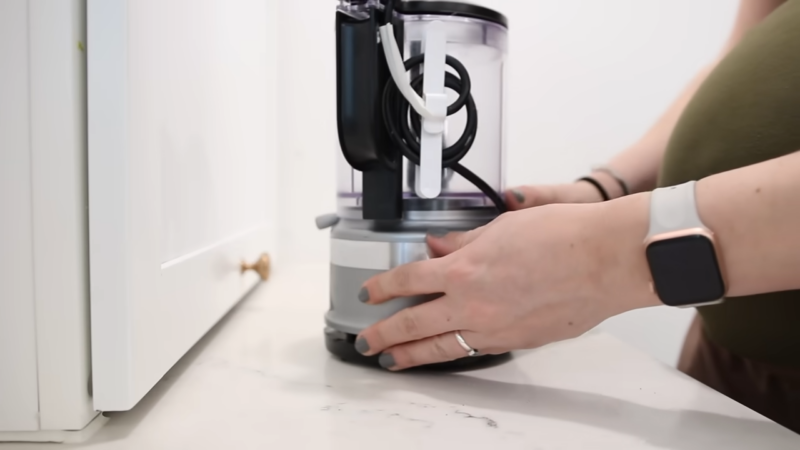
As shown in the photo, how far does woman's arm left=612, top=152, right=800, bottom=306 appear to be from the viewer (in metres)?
0.34

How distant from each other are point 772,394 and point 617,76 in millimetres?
718

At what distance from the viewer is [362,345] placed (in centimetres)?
49

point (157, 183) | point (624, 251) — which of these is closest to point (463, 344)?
point (624, 251)

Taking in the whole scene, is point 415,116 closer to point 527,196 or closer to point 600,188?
point 527,196

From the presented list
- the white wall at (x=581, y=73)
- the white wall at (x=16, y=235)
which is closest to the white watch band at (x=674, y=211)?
the white wall at (x=16, y=235)

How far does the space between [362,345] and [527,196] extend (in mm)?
294

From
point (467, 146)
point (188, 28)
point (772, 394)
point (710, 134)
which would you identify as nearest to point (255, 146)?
point (188, 28)

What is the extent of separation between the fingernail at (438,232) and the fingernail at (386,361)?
11 centimetres

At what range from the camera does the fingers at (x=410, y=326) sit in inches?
17.8

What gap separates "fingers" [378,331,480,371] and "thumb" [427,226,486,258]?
0.07 metres

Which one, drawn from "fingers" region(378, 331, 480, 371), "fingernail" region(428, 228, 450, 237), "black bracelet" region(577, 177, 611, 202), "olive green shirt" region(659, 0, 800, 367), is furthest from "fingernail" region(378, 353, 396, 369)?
"black bracelet" region(577, 177, 611, 202)

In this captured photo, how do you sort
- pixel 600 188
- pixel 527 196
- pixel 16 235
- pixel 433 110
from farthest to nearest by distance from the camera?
pixel 600 188 → pixel 527 196 → pixel 433 110 → pixel 16 235

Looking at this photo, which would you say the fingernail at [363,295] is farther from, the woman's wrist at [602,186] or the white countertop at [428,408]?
the woman's wrist at [602,186]

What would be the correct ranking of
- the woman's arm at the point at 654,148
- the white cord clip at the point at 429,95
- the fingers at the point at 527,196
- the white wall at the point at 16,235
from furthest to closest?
the woman's arm at the point at 654,148 → the fingers at the point at 527,196 → the white cord clip at the point at 429,95 → the white wall at the point at 16,235
